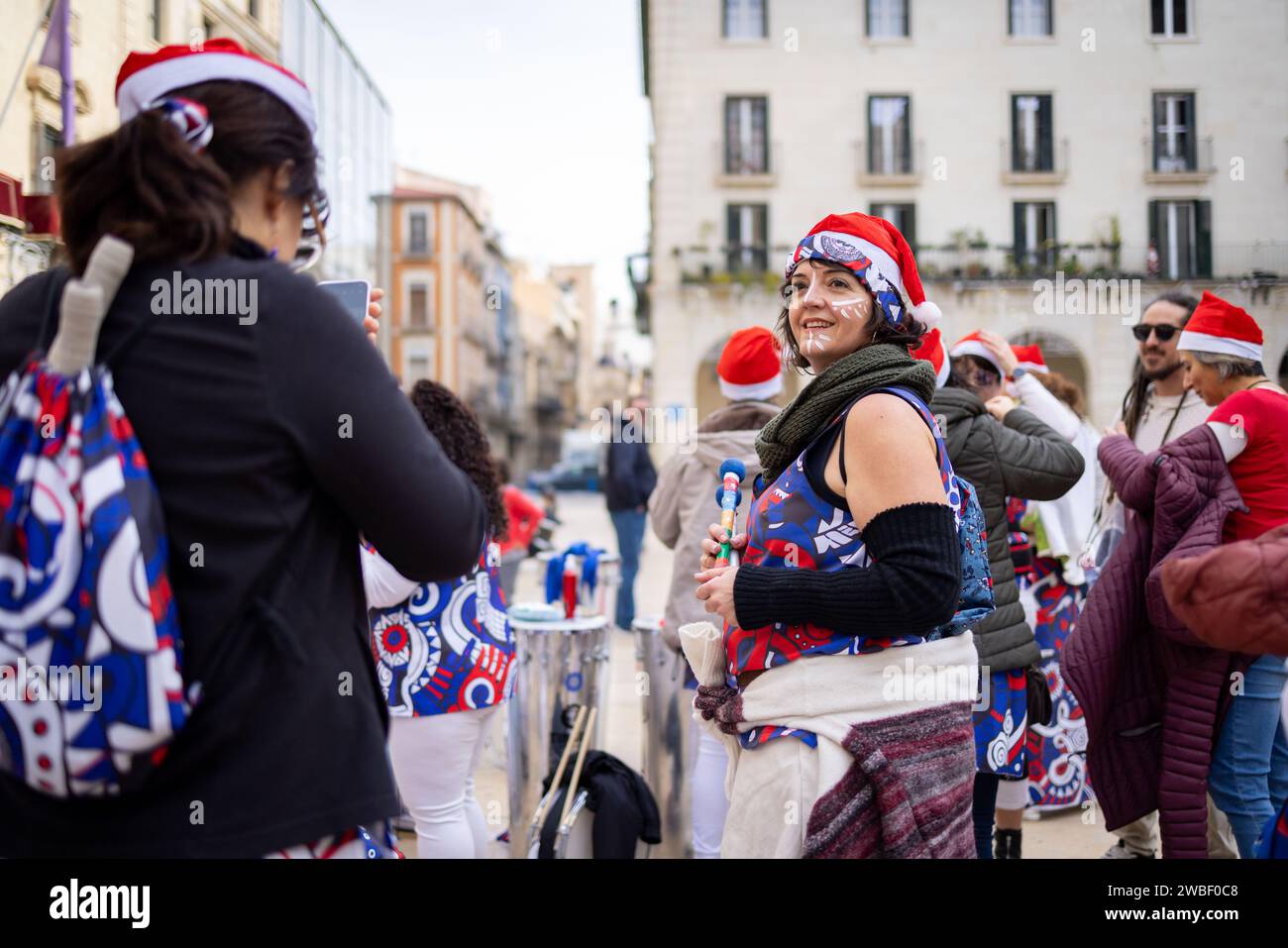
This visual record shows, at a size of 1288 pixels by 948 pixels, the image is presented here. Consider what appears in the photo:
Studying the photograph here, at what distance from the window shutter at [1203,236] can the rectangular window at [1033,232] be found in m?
3.15

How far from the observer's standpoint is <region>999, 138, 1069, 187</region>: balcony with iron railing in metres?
25.5

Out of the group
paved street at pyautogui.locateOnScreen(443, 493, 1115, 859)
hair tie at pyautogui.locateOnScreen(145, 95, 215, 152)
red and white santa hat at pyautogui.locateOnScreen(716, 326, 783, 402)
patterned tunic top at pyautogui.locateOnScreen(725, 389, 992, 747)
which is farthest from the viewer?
paved street at pyautogui.locateOnScreen(443, 493, 1115, 859)

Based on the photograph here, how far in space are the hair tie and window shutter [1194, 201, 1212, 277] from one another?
25.6 meters

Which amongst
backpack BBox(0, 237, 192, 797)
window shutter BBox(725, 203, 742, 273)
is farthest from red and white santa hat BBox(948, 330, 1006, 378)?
window shutter BBox(725, 203, 742, 273)

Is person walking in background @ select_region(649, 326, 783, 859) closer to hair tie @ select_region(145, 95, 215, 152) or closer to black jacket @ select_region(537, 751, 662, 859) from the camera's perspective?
black jacket @ select_region(537, 751, 662, 859)

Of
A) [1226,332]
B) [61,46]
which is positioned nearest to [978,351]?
[1226,332]

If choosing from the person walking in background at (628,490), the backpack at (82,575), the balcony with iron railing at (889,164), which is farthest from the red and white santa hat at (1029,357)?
the balcony with iron railing at (889,164)

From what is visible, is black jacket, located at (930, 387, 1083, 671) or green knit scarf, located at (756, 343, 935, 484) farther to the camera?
black jacket, located at (930, 387, 1083, 671)

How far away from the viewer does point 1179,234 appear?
24531 mm

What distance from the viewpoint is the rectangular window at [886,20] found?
25.8 meters

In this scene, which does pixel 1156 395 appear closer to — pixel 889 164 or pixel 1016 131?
pixel 889 164

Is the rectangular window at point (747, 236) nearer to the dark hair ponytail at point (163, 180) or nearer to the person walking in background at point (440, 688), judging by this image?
the person walking in background at point (440, 688)
